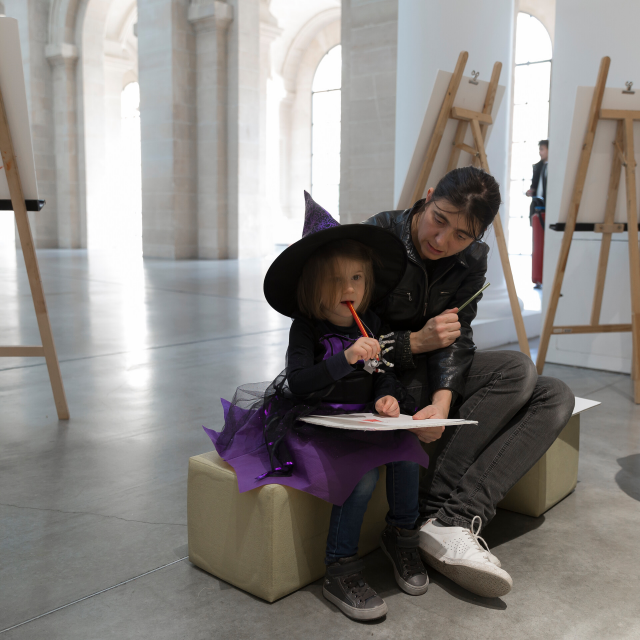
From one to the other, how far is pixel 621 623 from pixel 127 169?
2510 centimetres

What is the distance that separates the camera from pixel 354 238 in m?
1.96

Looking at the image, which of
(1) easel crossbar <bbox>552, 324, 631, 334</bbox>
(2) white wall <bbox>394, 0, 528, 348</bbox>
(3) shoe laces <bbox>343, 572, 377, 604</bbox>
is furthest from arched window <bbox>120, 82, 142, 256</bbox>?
(3) shoe laces <bbox>343, 572, 377, 604</bbox>

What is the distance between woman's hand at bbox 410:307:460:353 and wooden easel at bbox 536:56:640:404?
2.02 metres

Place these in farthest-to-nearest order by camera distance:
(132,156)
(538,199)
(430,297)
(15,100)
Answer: (132,156), (538,199), (15,100), (430,297)

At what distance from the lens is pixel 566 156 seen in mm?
4398

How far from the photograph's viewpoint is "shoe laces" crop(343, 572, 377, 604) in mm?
1718

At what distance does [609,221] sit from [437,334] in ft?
7.91

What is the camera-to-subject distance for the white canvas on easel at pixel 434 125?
3.74 metres

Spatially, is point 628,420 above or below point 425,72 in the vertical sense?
below

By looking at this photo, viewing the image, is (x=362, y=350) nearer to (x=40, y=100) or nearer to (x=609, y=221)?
(x=609, y=221)

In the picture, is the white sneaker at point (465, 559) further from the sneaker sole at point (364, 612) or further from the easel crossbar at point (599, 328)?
the easel crossbar at point (599, 328)

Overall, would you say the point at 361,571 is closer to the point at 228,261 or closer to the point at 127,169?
the point at 228,261

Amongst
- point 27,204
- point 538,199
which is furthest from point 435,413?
point 538,199

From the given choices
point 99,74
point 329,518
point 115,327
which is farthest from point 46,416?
point 99,74
